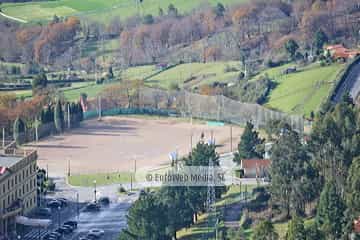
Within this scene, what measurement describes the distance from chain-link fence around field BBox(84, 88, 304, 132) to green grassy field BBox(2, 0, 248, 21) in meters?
26.9

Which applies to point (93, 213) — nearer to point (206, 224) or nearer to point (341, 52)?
point (206, 224)

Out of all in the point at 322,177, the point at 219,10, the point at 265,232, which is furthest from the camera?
the point at 219,10

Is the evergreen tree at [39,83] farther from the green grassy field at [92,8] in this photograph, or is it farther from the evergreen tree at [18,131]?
the green grassy field at [92,8]

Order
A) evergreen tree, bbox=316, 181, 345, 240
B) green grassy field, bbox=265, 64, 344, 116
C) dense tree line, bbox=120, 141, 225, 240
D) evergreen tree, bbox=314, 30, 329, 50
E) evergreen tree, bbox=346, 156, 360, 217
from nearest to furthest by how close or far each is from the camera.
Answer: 1. evergreen tree, bbox=316, 181, 345, 240
2. evergreen tree, bbox=346, 156, 360, 217
3. dense tree line, bbox=120, 141, 225, 240
4. green grassy field, bbox=265, 64, 344, 116
5. evergreen tree, bbox=314, 30, 329, 50

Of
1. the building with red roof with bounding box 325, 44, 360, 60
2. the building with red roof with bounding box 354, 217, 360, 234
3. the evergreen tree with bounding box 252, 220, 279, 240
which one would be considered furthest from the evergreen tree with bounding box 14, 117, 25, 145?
the building with red roof with bounding box 354, 217, 360, 234

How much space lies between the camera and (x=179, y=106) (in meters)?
70.9

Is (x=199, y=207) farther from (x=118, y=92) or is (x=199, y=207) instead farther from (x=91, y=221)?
→ (x=118, y=92)

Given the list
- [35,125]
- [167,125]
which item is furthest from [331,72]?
[35,125]

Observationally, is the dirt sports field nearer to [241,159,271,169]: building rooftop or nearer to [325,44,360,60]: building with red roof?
[241,159,271,169]: building rooftop

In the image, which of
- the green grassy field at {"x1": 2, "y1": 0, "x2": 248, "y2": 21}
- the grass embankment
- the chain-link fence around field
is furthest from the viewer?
the green grassy field at {"x1": 2, "y1": 0, "x2": 248, "y2": 21}

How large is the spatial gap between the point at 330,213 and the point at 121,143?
72.3 feet

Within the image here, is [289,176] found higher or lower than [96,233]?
higher

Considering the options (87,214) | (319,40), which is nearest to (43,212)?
(87,214)

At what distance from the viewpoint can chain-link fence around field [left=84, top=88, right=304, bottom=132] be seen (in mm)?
67250
